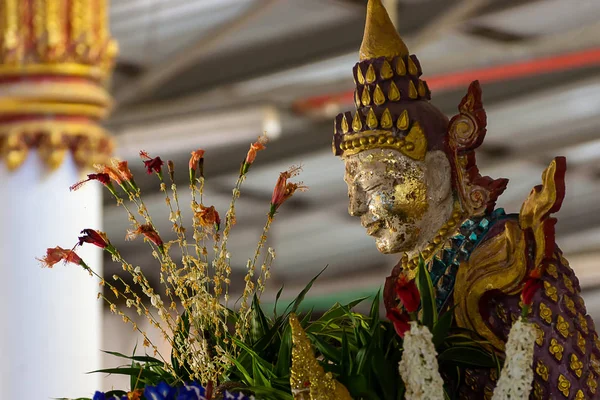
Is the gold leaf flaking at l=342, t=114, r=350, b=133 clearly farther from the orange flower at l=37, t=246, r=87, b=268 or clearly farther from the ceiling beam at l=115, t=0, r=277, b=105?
the ceiling beam at l=115, t=0, r=277, b=105

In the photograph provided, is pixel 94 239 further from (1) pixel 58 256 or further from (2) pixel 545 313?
(2) pixel 545 313

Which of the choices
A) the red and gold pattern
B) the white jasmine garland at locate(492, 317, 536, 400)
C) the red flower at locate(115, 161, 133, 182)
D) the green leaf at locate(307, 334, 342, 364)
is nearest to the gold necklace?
the green leaf at locate(307, 334, 342, 364)

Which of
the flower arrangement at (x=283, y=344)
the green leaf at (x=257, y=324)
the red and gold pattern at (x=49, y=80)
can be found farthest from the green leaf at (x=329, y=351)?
the red and gold pattern at (x=49, y=80)

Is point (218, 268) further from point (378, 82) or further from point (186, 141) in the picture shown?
point (186, 141)

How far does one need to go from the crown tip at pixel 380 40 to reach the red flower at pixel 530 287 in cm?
47

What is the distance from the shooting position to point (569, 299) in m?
1.97

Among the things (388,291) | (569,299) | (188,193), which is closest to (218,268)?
(388,291)

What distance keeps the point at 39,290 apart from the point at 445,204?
9.45 ft

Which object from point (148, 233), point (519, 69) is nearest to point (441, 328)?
point (148, 233)

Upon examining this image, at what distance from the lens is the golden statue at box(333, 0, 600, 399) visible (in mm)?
1967

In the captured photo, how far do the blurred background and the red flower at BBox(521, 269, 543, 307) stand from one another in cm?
440

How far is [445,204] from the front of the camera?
6.84 feet

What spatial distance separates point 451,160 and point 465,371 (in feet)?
1.07

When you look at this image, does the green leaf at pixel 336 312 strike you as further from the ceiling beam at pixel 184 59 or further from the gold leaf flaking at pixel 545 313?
the ceiling beam at pixel 184 59
